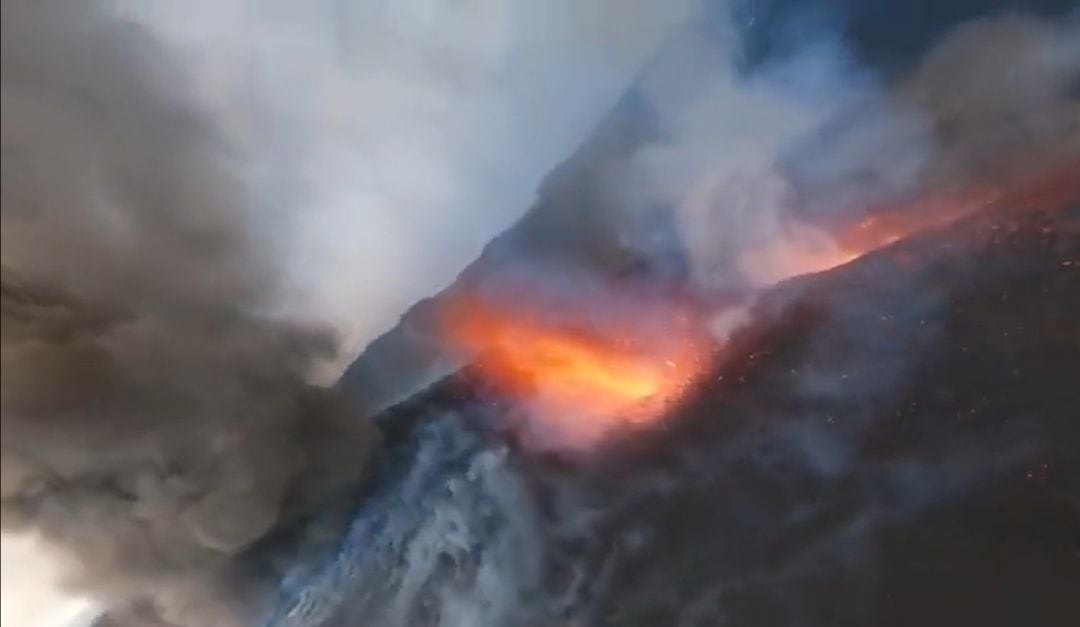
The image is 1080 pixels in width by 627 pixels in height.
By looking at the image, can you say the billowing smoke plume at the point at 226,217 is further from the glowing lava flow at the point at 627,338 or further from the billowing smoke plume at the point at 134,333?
the glowing lava flow at the point at 627,338

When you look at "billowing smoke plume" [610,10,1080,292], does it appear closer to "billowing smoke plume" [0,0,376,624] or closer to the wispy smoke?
the wispy smoke

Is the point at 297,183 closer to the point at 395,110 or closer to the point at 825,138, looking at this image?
the point at 395,110

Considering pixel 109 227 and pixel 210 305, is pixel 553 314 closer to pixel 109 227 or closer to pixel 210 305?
pixel 210 305

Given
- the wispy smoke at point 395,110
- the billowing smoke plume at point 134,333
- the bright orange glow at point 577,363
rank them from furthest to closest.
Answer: the bright orange glow at point 577,363 → the wispy smoke at point 395,110 → the billowing smoke plume at point 134,333

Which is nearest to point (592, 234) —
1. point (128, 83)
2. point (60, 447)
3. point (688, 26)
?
point (688, 26)

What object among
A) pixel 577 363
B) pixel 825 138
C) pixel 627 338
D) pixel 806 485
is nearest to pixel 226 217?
pixel 577 363

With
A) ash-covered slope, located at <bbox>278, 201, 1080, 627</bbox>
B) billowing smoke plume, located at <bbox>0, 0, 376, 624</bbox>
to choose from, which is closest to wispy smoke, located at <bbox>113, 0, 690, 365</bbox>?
billowing smoke plume, located at <bbox>0, 0, 376, 624</bbox>

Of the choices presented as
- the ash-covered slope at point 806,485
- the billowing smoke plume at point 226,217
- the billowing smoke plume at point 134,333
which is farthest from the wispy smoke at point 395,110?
the ash-covered slope at point 806,485
